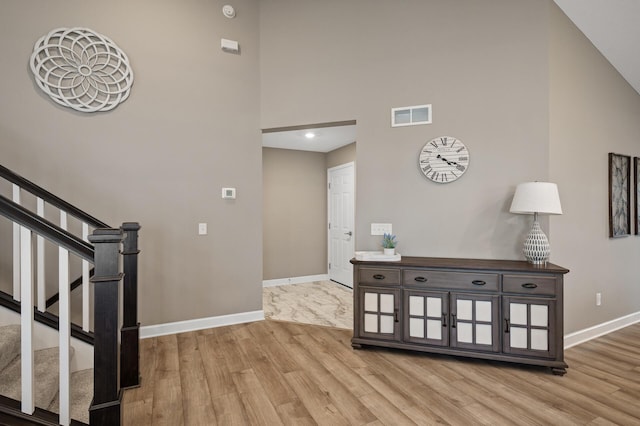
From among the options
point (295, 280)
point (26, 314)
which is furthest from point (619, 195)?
point (26, 314)

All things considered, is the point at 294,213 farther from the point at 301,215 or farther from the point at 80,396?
the point at 80,396

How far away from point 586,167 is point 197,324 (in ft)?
14.0

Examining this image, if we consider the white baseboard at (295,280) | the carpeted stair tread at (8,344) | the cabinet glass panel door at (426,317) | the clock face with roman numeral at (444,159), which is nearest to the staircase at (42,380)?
the carpeted stair tread at (8,344)

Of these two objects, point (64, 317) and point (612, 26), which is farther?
point (612, 26)

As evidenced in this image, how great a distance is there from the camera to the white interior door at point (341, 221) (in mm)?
5434

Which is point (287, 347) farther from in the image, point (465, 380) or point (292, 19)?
point (292, 19)

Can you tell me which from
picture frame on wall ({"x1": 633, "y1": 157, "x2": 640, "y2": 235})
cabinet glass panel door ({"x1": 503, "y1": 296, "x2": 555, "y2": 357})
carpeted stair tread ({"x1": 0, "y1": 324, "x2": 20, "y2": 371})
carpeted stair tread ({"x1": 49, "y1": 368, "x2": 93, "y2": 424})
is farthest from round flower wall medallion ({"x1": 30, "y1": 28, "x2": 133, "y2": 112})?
picture frame on wall ({"x1": 633, "y1": 157, "x2": 640, "y2": 235})

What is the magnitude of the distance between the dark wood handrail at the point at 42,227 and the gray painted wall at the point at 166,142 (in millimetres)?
2033

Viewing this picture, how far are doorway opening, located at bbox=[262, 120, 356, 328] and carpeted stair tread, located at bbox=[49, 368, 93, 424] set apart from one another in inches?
108

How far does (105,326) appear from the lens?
4.40ft

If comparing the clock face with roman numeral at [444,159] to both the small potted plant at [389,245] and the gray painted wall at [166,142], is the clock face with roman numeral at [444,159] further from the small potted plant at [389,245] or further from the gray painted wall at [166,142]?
the gray painted wall at [166,142]

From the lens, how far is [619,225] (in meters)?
3.51

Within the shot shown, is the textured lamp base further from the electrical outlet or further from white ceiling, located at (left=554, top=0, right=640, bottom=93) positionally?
white ceiling, located at (left=554, top=0, right=640, bottom=93)

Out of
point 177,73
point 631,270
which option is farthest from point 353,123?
point 631,270
